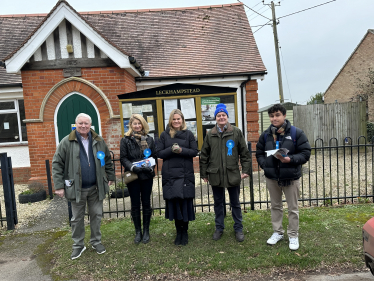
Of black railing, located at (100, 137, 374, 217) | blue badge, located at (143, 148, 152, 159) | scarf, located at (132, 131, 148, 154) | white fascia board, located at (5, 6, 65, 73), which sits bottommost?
black railing, located at (100, 137, 374, 217)

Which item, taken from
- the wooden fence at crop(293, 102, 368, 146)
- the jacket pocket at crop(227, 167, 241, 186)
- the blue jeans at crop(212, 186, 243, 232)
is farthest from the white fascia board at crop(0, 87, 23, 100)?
the wooden fence at crop(293, 102, 368, 146)

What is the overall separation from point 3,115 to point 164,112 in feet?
19.9

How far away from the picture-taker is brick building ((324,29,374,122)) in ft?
60.5

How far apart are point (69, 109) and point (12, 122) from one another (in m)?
3.01

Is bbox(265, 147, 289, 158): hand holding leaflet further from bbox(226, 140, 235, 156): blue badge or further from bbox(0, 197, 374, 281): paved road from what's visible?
bbox(0, 197, 374, 281): paved road

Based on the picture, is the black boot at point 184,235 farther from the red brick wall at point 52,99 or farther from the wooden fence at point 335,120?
the wooden fence at point 335,120

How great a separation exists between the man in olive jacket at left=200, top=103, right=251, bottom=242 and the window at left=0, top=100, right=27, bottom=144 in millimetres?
7998

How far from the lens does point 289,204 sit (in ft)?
11.6

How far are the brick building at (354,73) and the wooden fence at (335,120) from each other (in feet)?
18.0

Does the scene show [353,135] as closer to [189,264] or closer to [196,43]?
[196,43]

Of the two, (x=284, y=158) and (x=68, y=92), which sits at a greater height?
(x=68, y=92)

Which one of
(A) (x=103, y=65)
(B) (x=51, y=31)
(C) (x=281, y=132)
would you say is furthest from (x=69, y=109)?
(C) (x=281, y=132)

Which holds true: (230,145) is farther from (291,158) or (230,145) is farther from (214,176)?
(291,158)

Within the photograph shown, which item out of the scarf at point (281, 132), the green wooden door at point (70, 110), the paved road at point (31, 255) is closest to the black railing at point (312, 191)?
the scarf at point (281, 132)
